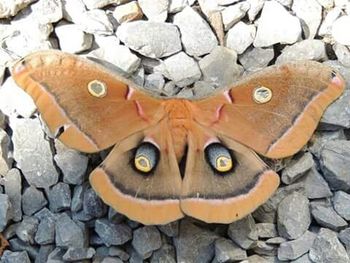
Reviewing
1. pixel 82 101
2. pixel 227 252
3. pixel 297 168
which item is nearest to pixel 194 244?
pixel 227 252

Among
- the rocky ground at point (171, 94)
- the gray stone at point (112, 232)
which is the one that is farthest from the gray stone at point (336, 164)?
the gray stone at point (112, 232)

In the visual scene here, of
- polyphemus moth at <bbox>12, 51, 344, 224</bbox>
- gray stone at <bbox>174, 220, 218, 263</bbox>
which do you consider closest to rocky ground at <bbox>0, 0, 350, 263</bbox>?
gray stone at <bbox>174, 220, 218, 263</bbox>

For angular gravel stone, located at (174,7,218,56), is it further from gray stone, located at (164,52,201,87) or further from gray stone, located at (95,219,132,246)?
gray stone, located at (95,219,132,246)

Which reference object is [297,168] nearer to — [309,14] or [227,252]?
[227,252]

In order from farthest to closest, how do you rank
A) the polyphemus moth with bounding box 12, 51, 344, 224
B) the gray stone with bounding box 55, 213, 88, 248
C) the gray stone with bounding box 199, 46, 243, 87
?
the gray stone with bounding box 199, 46, 243, 87 < the gray stone with bounding box 55, 213, 88, 248 < the polyphemus moth with bounding box 12, 51, 344, 224

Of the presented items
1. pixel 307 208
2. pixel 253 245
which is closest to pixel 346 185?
pixel 307 208

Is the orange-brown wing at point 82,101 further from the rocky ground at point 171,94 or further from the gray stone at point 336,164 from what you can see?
the gray stone at point 336,164

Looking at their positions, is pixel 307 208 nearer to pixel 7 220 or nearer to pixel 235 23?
pixel 235 23
